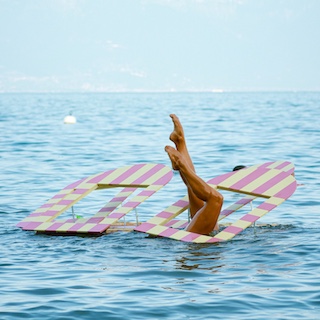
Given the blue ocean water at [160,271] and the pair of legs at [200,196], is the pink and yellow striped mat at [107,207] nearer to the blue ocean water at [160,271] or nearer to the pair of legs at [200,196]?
the blue ocean water at [160,271]

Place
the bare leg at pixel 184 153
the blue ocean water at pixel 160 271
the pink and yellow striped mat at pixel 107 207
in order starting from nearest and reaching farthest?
the blue ocean water at pixel 160 271, the bare leg at pixel 184 153, the pink and yellow striped mat at pixel 107 207

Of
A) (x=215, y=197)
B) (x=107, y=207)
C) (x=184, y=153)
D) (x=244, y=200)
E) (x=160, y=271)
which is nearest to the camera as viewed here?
(x=160, y=271)

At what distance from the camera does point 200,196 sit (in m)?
10.9

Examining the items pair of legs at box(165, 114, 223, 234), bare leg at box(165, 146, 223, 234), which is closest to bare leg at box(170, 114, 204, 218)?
pair of legs at box(165, 114, 223, 234)

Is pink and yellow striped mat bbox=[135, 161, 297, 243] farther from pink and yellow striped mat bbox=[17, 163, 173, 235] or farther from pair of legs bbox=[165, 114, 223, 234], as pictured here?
pink and yellow striped mat bbox=[17, 163, 173, 235]

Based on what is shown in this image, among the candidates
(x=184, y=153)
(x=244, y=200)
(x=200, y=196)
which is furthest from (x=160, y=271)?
(x=244, y=200)

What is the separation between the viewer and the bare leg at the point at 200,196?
35.3 ft

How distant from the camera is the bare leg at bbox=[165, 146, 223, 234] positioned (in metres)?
10.8

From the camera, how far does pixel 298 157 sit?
983 inches

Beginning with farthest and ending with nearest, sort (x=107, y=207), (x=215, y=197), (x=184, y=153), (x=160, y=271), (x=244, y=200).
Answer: (x=107, y=207)
(x=244, y=200)
(x=184, y=153)
(x=215, y=197)
(x=160, y=271)

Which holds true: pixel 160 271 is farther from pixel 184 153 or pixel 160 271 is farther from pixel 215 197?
pixel 184 153

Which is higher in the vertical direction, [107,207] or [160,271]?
[107,207]

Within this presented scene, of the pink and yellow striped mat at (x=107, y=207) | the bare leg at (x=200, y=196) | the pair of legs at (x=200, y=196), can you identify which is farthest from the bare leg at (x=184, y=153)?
the pink and yellow striped mat at (x=107, y=207)

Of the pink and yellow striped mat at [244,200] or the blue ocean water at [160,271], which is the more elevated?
the pink and yellow striped mat at [244,200]
